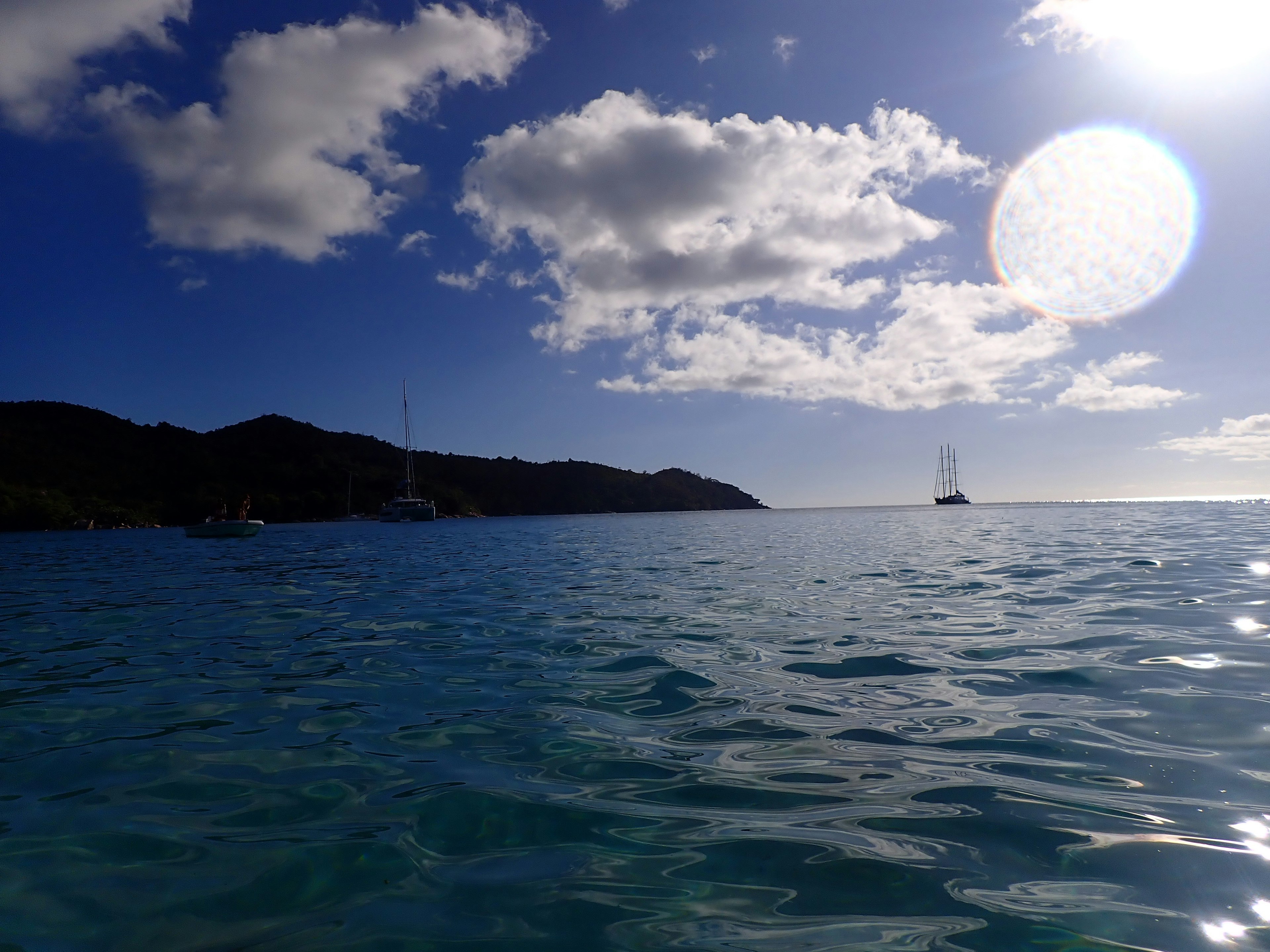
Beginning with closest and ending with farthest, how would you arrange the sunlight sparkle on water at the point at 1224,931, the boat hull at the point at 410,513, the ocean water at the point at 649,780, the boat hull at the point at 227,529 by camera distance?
the sunlight sparkle on water at the point at 1224,931 → the ocean water at the point at 649,780 → the boat hull at the point at 227,529 → the boat hull at the point at 410,513

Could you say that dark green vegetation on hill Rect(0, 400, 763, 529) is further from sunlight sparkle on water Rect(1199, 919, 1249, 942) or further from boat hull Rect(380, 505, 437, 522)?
sunlight sparkle on water Rect(1199, 919, 1249, 942)

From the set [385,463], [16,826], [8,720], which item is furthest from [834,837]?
[385,463]

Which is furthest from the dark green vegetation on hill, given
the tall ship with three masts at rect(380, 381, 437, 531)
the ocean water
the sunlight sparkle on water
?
the sunlight sparkle on water

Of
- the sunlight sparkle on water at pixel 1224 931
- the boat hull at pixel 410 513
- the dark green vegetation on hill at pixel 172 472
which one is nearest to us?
the sunlight sparkle on water at pixel 1224 931

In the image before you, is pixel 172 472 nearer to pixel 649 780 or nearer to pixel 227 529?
pixel 227 529

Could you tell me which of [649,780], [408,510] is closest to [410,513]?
[408,510]

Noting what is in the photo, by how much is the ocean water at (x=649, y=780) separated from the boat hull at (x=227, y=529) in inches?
1600

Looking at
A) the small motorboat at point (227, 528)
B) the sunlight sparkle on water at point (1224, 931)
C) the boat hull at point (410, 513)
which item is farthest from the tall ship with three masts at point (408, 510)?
the sunlight sparkle on water at point (1224, 931)

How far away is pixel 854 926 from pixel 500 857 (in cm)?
184

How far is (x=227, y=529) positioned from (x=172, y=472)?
290 ft

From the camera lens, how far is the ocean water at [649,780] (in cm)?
290

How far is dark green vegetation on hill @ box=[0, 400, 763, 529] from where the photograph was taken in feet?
309

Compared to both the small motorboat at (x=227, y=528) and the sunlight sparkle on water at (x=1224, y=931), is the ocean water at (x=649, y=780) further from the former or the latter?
the small motorboat at (x=227, y=528)

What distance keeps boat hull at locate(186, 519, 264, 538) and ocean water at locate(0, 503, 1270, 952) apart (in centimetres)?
4065
